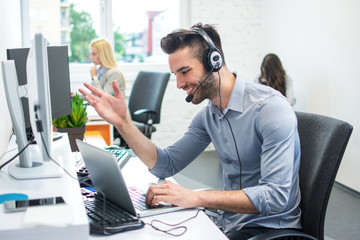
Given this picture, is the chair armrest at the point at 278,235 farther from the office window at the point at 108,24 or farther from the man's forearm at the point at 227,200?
the office window at the point at 108,24

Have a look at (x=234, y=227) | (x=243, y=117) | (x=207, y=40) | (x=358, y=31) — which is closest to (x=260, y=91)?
(x=243, y=117)

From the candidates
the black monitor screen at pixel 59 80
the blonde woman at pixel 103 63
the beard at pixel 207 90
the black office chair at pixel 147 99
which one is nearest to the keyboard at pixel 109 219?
the beard at pixel 207 90

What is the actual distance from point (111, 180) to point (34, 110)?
29cm

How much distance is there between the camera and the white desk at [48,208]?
0.81m

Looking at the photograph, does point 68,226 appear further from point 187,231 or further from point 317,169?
point 317,169

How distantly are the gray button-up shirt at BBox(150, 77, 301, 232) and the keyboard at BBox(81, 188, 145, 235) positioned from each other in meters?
0.36

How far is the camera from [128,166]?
1727 mm

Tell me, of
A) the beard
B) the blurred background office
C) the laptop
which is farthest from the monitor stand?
the blurred background office

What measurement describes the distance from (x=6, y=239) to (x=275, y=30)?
4.04 meters

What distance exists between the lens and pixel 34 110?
3.32 ft

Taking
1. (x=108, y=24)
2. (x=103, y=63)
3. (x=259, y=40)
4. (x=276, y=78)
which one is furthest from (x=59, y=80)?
(x=259, y=40)

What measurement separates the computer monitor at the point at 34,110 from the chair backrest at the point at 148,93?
2.26 meters

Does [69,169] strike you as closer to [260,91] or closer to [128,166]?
[128,166]

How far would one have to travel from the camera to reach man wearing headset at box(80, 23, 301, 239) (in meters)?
1.24
